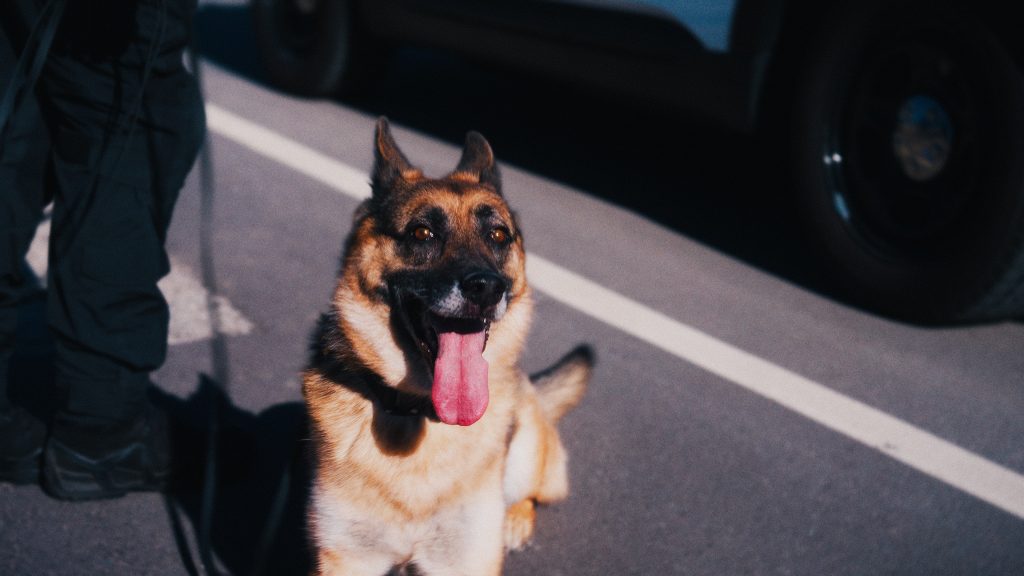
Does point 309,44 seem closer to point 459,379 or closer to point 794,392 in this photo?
point 794,392

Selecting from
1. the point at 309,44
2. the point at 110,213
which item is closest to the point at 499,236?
the point at 110,213

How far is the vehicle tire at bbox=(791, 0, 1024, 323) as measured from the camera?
3883mm

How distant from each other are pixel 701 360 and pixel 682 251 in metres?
1.20

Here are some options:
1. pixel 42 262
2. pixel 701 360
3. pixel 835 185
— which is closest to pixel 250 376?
pixel 42 262

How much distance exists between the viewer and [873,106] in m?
4.37

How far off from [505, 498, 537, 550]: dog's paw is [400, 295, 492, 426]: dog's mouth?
586mm

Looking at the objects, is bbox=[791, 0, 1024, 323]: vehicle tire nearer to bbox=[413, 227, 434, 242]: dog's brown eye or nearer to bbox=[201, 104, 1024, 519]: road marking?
bbox=[201, 104, 1024, 519]: road marking

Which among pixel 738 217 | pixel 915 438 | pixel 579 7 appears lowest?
pixel 738 217

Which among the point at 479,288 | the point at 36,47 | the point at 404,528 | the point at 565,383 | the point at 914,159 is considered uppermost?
the point at 36,47

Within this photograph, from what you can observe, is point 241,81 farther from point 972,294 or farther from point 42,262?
point 972,294

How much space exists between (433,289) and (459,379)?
0.23 metres

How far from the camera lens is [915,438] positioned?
348 cm

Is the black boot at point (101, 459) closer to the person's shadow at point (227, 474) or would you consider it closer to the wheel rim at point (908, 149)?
the person's shadow at point (227, 474)

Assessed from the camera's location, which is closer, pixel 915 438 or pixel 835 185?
pixel 915 438
